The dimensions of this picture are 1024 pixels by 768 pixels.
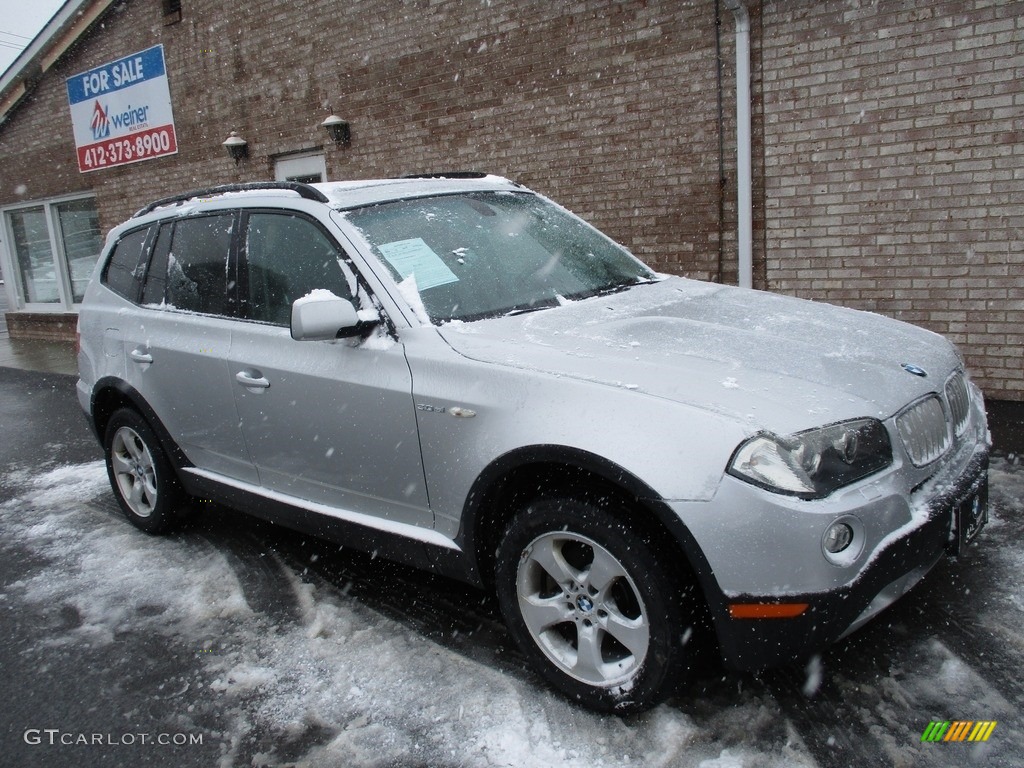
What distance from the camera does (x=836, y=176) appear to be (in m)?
6.53

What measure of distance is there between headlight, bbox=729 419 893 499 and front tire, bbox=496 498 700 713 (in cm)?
39

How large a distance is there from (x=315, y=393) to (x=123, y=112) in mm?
11535

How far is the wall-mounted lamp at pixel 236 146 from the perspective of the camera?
10.8 m

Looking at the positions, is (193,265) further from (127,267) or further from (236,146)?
(236,146)

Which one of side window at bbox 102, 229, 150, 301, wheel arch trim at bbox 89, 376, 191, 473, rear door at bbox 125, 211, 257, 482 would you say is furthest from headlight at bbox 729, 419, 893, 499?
side window at bbox 102, 229, 150, 301

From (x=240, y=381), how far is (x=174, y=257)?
3.51 feet

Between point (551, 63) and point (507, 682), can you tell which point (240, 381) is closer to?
point (507, 682)

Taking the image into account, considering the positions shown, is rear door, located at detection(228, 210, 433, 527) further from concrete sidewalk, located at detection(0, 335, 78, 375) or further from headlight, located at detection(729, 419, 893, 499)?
concrete sidewalk, located at detection(0, 335, 78, 375)

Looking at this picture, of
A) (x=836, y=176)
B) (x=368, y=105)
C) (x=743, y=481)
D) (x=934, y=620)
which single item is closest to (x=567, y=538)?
(x=743, y=481)

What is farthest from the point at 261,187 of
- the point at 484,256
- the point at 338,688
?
the point at 338,688

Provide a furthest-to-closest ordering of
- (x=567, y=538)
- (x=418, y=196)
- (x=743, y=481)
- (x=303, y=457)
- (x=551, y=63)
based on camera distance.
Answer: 1. (x=551, y=63)
2. (x=418, y=196)
3. (x=303, y=457)
4. (x=567, y=538)
5. (x=743, y=481)

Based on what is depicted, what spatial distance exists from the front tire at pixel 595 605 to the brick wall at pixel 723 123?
4793 mm

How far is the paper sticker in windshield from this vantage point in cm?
326

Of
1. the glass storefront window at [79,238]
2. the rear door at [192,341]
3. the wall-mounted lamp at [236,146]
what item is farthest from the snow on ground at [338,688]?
the glass storefront window at [79,238]
